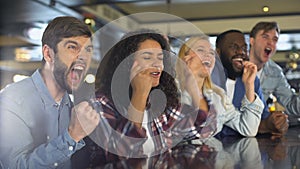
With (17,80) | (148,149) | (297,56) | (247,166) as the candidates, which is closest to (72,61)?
(17,80)

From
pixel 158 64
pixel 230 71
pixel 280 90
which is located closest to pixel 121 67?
pixel 158 64

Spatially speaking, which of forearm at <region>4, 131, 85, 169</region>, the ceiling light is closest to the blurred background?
the ceiling light

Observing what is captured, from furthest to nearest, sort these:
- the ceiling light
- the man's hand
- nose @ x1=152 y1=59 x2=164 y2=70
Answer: the ceiling light, nose @ x1=152 y1=59 x2=164 y2=70, the man's hand

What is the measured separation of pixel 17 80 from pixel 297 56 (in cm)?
56

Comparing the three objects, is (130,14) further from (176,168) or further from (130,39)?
(176,168)

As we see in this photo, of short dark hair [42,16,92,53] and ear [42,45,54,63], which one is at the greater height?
short dark hair [42,16,92,53]

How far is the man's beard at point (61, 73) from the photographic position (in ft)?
2.05

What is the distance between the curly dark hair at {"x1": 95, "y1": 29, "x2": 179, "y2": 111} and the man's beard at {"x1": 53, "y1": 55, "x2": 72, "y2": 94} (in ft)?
0.16

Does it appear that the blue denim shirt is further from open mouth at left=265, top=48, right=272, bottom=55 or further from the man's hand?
open mouth at left=265, top=48, right=272, bottom=55

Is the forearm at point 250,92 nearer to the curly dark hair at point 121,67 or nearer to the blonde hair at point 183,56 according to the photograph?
the blonde hair at point 183,56

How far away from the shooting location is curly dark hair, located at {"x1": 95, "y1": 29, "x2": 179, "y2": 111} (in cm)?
65

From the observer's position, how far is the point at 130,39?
68 cm

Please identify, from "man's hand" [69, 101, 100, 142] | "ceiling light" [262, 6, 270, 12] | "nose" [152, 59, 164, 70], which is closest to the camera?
"man's hand" [69, 101, 100, 142]

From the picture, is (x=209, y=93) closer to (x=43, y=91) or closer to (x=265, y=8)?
(x=265, y=8)
